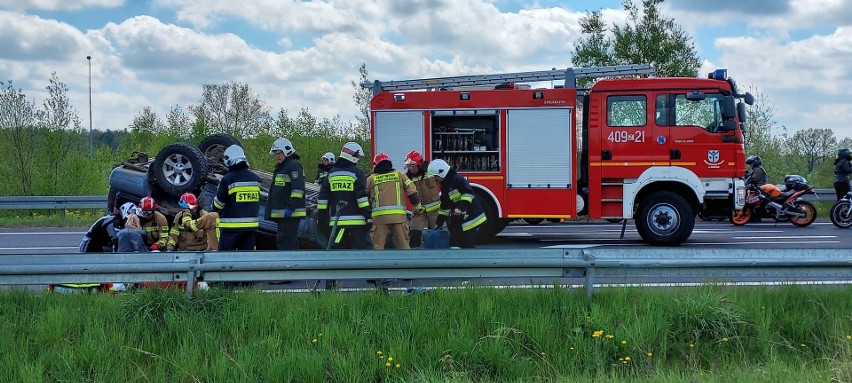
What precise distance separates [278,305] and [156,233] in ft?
12.2

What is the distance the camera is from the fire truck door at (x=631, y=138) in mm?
11914

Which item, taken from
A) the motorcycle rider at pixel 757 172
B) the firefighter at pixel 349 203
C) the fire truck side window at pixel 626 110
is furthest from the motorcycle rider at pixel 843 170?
the firefighter at pixel 349 203

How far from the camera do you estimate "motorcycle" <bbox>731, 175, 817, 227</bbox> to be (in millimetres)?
15367

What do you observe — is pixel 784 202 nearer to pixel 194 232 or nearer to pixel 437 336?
pixel 194 232

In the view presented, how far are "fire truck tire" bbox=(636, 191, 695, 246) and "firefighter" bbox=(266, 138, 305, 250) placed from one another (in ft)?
18.0

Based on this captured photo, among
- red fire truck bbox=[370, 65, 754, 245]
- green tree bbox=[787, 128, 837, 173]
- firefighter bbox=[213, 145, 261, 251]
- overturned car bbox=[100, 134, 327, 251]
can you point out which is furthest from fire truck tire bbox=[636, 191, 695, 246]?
green tree bbox=[787, 128, 837, 173]

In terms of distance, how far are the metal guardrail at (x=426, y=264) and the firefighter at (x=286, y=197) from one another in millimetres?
2945

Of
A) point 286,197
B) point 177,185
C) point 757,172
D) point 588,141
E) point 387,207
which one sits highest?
point 588,141

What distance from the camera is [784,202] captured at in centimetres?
1543

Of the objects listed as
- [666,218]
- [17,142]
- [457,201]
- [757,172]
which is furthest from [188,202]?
[17,142]

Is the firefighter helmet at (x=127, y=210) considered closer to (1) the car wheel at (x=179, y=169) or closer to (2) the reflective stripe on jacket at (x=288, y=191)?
(2) the reflective stripe on jacket at (x=288, y=191)

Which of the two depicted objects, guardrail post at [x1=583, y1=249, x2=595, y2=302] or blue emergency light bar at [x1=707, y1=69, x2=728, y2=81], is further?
blue emergency light bar at [x1=707, y1=69, x2=728, y2=81]

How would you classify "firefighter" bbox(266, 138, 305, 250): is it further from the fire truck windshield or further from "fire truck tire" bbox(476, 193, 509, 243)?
the fire truck windshield

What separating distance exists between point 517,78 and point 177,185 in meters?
5.40
